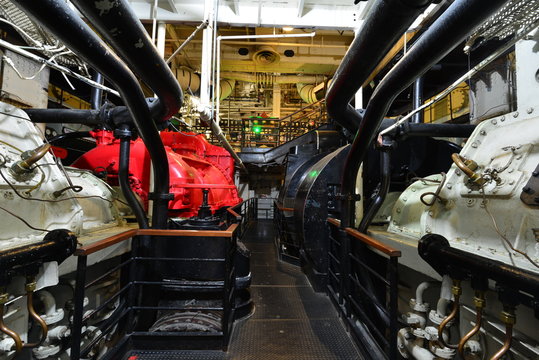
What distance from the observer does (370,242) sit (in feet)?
5.71

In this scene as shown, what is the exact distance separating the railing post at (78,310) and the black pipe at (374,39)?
177cm

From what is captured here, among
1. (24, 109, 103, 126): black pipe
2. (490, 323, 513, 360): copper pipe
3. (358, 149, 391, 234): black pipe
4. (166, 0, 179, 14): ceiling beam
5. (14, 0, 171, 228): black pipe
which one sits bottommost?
(490, 323, 513, 360): copper pipe

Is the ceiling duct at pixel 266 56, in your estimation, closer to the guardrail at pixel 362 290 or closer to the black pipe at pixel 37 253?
the guardrail at pixel 362 290

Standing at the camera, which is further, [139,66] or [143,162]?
[143,162]

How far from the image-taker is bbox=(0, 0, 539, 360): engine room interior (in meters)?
1.01

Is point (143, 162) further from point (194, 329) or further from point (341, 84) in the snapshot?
point (341, 84)

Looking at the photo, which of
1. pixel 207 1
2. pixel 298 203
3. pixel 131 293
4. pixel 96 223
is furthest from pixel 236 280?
pixel 207 1

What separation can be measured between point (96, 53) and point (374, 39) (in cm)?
114

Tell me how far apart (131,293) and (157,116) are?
56.5 inches

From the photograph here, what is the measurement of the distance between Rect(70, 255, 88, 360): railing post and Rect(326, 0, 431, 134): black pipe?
1.77 meters

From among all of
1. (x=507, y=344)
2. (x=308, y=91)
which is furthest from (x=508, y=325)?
(x=308, y=91)

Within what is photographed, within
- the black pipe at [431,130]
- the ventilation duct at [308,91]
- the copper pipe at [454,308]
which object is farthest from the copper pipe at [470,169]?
the ventilation duct at [308,91]

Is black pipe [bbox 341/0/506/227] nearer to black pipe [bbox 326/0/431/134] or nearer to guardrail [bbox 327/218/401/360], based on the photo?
black pipe [bbox 326/0/431/134]

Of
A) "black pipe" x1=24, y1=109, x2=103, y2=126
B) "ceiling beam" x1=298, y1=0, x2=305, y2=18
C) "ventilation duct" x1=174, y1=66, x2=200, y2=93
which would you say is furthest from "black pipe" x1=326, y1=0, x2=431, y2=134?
"ventilation duct" x1=174, y1=66, x2=200, y2=93
